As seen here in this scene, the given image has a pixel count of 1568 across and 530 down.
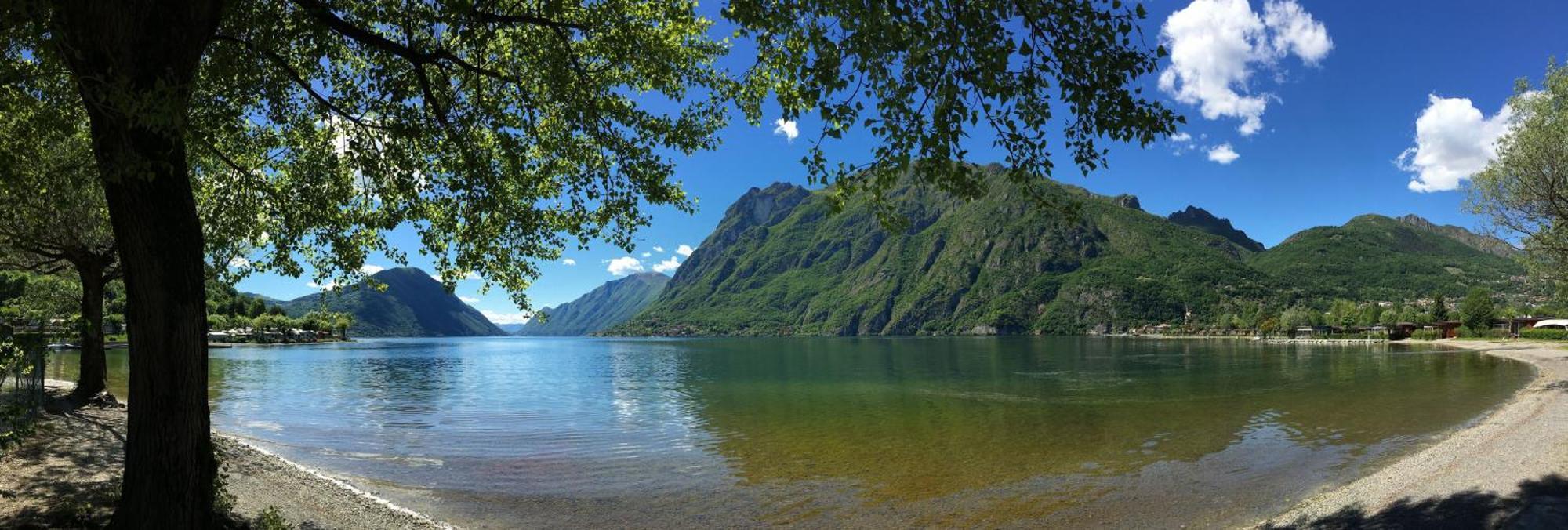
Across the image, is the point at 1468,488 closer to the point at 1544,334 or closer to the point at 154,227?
the point at 154,227

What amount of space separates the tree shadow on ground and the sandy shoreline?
0.01 metres

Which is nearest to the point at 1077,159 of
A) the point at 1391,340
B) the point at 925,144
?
the point at 925,144

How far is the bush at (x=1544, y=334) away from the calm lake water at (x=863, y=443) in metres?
47.6

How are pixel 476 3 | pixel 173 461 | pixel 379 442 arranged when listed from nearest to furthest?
pixel 173 461
pixel 476 3
pixel 379 442

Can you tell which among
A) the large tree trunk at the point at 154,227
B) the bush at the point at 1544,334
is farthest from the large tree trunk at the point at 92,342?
the bush at the point at 1544,334

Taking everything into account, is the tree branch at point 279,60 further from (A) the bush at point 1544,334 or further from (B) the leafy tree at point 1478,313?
(B) the leafy tree at point 1478,313

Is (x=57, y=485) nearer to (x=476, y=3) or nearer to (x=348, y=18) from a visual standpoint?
(x=348, y=18)

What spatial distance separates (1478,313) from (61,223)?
164916 millimetres

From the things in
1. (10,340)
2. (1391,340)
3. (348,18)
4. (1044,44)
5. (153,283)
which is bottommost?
(1391,340)

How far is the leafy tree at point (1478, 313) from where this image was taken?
359ft

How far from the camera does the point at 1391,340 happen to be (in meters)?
121

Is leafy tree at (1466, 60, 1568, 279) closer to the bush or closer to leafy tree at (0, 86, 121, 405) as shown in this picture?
leafy tree at (0, 86, 121, 405)

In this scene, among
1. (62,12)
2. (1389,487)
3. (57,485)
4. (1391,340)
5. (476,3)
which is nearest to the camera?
(62,12)

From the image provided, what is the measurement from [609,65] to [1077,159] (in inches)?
304
